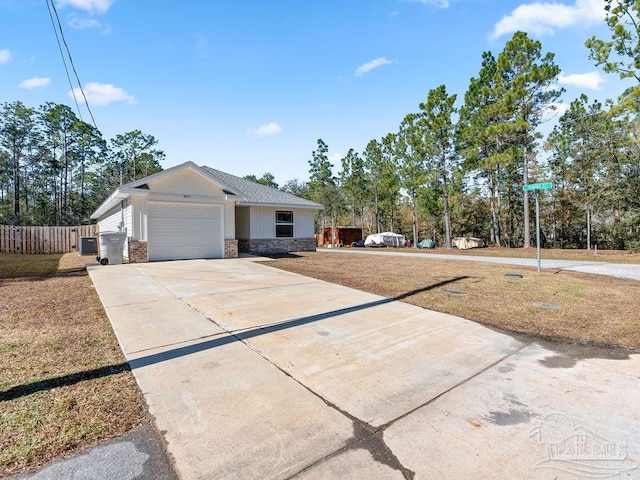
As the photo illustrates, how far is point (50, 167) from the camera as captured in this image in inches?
1168

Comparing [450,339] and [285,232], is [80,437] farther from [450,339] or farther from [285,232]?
[285,232]

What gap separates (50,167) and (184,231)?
88.3ft

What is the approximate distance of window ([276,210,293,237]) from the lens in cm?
1691

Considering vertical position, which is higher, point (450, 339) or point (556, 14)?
point (556, 14)

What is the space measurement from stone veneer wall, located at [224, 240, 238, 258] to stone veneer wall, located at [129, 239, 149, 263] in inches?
112

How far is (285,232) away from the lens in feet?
56.4

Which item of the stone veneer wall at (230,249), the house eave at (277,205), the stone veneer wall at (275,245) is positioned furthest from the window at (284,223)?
the stone veneer wall at (230,249)

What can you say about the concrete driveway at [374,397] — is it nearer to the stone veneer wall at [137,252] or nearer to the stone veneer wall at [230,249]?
the stone veneer wall at [137,252]

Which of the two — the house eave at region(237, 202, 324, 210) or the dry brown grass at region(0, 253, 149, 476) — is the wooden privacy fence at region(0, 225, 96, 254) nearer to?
the house eave at region(237, 202, 324, 210)

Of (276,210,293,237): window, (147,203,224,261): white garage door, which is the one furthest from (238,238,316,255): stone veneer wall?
(147,203,224,261): white garage door

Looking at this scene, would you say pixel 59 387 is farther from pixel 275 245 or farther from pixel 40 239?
pixel 40 239

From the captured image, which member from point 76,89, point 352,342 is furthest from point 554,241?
point 76,89

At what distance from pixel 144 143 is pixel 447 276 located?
Answer: 3939 cm

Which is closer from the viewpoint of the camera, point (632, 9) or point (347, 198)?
point (632, 9)
